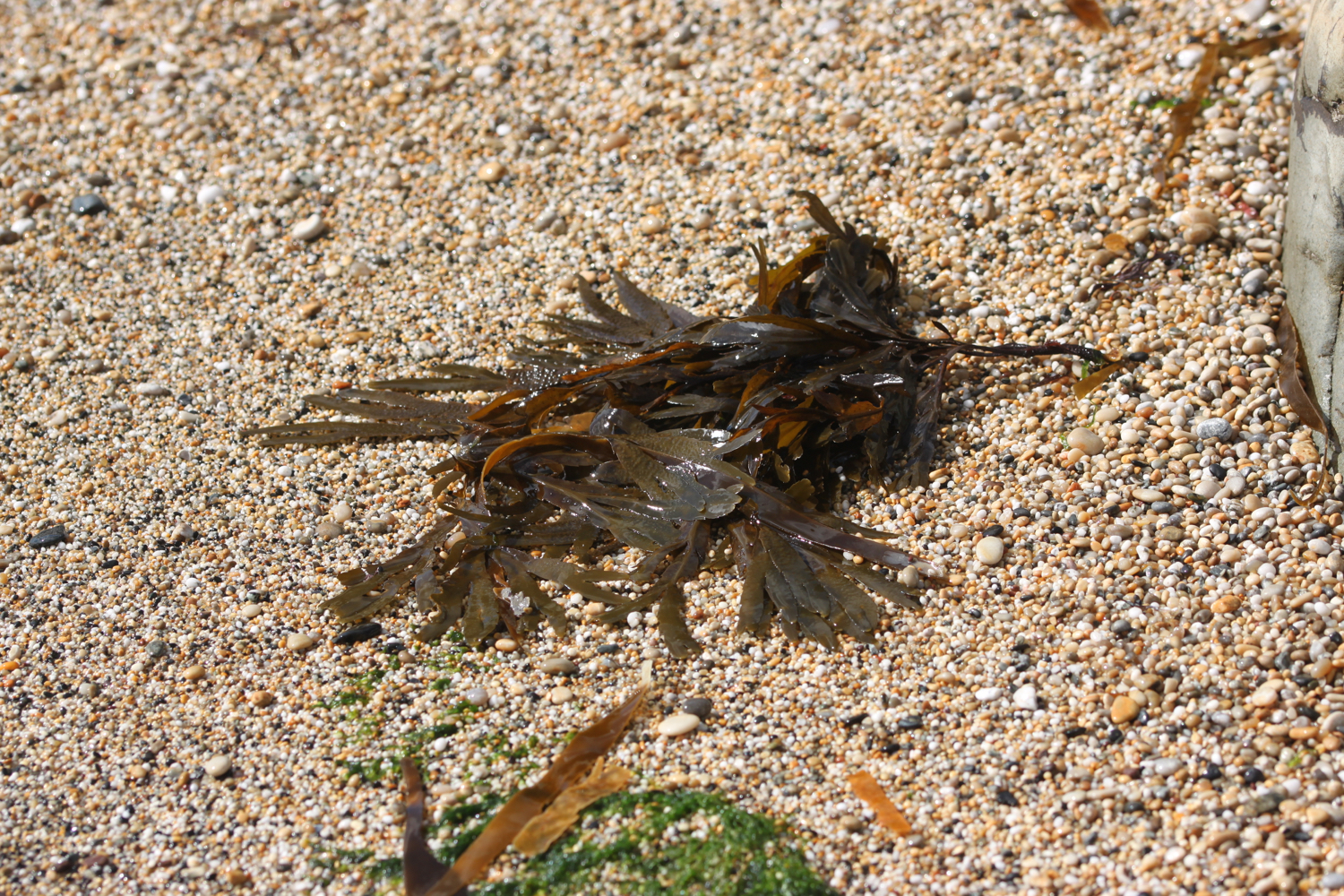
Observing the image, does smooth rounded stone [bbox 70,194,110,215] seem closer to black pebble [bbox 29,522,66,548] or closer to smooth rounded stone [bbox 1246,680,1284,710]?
black pebble [bbox 29,522,66,548]

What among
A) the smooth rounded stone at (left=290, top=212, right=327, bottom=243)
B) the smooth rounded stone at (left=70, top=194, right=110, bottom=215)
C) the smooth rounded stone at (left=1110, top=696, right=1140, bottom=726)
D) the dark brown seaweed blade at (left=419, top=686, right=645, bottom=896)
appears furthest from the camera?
the smooth rounded stone at (left=70, top=194, right=110, bottom=215)

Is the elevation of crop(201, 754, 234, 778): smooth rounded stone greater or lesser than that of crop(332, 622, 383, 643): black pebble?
lesser

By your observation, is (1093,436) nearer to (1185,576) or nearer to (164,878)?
(1185,576)

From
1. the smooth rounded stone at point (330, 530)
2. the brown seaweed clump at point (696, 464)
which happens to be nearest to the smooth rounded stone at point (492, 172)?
the brown seaweed clump at point (696, 464)

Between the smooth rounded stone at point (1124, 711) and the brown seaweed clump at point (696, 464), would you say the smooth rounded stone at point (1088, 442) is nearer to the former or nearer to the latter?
the brown seaweed clump at point (696, 464)

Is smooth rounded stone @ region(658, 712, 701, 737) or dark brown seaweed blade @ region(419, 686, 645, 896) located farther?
smooth rounded stone @ region(658, 712, 701, 737)

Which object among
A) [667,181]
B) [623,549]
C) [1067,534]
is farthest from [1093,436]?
[667,181]

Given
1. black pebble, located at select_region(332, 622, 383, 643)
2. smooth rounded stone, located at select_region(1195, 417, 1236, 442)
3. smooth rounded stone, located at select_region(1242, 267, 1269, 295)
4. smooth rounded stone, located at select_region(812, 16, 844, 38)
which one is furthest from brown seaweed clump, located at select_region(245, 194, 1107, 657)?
smooth rounded stone, located at select_region(812, 16, 844, 38)
